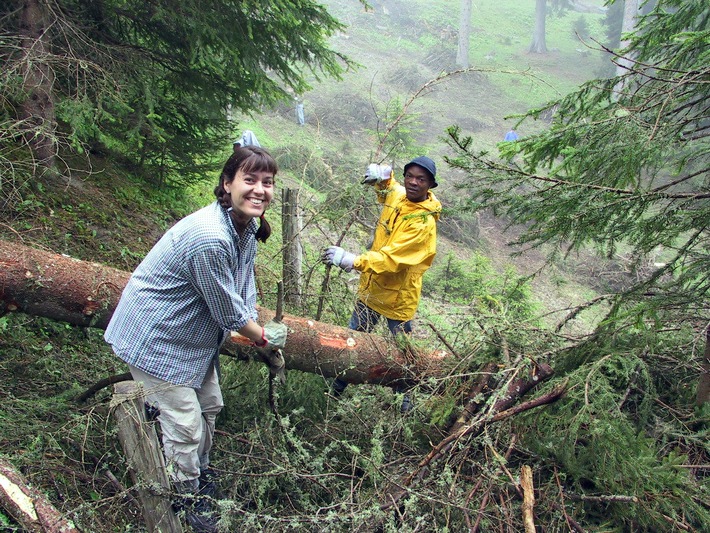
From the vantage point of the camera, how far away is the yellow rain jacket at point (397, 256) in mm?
3760

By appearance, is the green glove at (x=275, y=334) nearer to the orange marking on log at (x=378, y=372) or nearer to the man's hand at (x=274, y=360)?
the man's hand at (x=274, y=360)

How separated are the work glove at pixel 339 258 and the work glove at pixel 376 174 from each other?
758mm

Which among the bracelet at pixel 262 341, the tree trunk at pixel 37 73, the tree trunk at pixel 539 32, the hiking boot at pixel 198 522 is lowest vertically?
the hiking boot at pixel 198 522

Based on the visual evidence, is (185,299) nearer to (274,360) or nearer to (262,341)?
(262,341)

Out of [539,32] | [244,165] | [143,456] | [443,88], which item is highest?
[539,32]

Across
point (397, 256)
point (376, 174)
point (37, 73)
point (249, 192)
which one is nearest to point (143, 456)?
point (249, 192)

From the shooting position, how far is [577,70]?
29781 mm

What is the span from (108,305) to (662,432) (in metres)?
3.61

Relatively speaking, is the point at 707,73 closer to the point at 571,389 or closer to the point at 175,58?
the point at 571,389

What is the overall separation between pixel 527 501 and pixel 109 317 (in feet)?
9.03

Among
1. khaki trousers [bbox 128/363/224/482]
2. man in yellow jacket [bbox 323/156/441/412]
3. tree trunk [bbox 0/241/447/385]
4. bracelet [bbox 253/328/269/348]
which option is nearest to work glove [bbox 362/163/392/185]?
man in yellow jacket [bbox 323/156/441/412]

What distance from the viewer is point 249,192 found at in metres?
2.37

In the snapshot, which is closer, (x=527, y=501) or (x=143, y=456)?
(x=143, y=456)

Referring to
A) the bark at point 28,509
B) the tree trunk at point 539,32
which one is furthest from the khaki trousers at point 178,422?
the tree trunk at point 539,32
